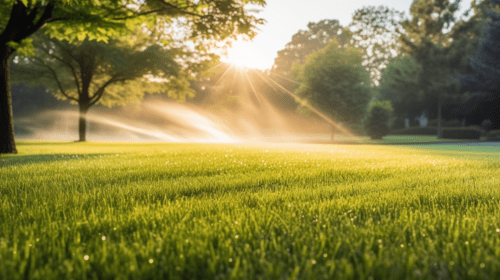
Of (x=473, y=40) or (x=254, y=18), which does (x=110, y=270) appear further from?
(x=473, y=40)

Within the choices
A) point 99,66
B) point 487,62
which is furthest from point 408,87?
point 99,66

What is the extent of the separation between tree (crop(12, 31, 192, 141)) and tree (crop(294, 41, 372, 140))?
516 inches

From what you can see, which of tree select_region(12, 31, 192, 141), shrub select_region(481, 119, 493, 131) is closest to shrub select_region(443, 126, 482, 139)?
shrub select_region(481, 119, 493, 131)

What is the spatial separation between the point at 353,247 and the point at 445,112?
4856 cm

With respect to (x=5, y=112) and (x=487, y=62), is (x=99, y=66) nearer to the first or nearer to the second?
(x=5, y=112)

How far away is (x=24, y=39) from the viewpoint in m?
11.2

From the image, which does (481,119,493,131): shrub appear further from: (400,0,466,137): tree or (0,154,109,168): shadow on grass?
(0,154,109,168): shadow on grass

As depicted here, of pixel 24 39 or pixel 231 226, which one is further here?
pixel 24 39

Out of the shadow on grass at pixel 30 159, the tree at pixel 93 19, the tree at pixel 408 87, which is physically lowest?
the shadow on grass at pixel 30 159

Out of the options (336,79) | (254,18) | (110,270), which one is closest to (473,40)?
(336,79)

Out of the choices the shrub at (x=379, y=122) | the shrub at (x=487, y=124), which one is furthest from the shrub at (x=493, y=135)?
the shrub at (x=379, y=122)

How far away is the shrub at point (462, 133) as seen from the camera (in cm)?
3405

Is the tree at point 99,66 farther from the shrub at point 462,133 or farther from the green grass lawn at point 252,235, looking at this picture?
the shrub at point 462,133

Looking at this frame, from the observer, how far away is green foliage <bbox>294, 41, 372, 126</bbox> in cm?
3125
